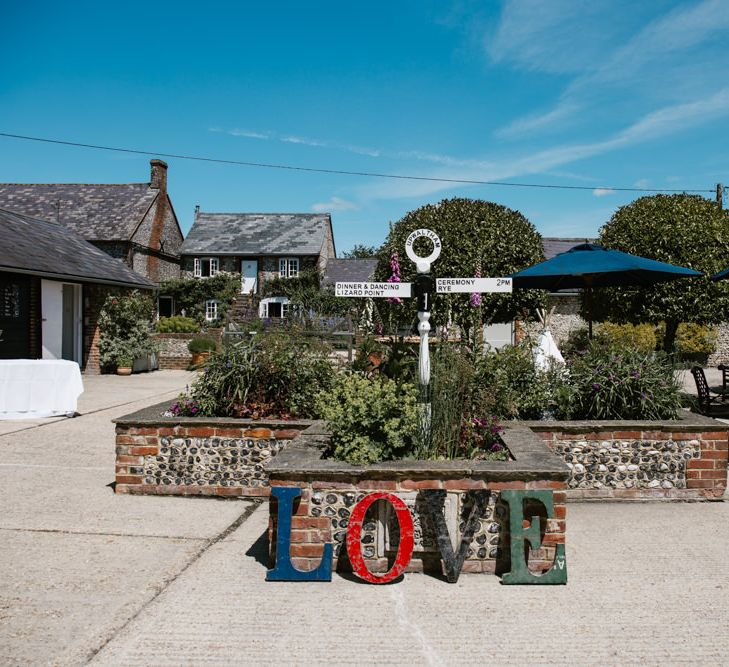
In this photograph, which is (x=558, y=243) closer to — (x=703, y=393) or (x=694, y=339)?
(x=694, y=339)

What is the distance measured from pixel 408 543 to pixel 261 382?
2.56m

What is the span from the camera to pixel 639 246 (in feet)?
43.8

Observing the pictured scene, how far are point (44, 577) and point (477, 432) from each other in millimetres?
2943

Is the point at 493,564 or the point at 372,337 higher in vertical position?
the point at 372,337

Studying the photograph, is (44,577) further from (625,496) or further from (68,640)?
(625,496)

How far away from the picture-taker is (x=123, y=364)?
1738 centimetres

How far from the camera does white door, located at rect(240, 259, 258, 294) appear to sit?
115ft

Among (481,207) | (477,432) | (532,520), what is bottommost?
(532,520)

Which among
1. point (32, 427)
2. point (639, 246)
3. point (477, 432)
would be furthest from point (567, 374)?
point (639, 246)

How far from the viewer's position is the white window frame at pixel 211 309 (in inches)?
1305

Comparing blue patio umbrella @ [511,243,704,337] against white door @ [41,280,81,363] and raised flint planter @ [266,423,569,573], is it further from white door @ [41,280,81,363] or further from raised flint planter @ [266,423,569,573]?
white door @ [41,280,81,363]

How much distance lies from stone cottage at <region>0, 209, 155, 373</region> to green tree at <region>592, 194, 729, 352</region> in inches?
494

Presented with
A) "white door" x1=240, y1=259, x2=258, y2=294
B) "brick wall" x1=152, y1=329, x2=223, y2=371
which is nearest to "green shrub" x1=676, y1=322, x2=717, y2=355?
"brick wall" x1=152, y1=329, x2=223, y2=371

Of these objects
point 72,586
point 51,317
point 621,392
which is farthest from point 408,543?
point 51,317
